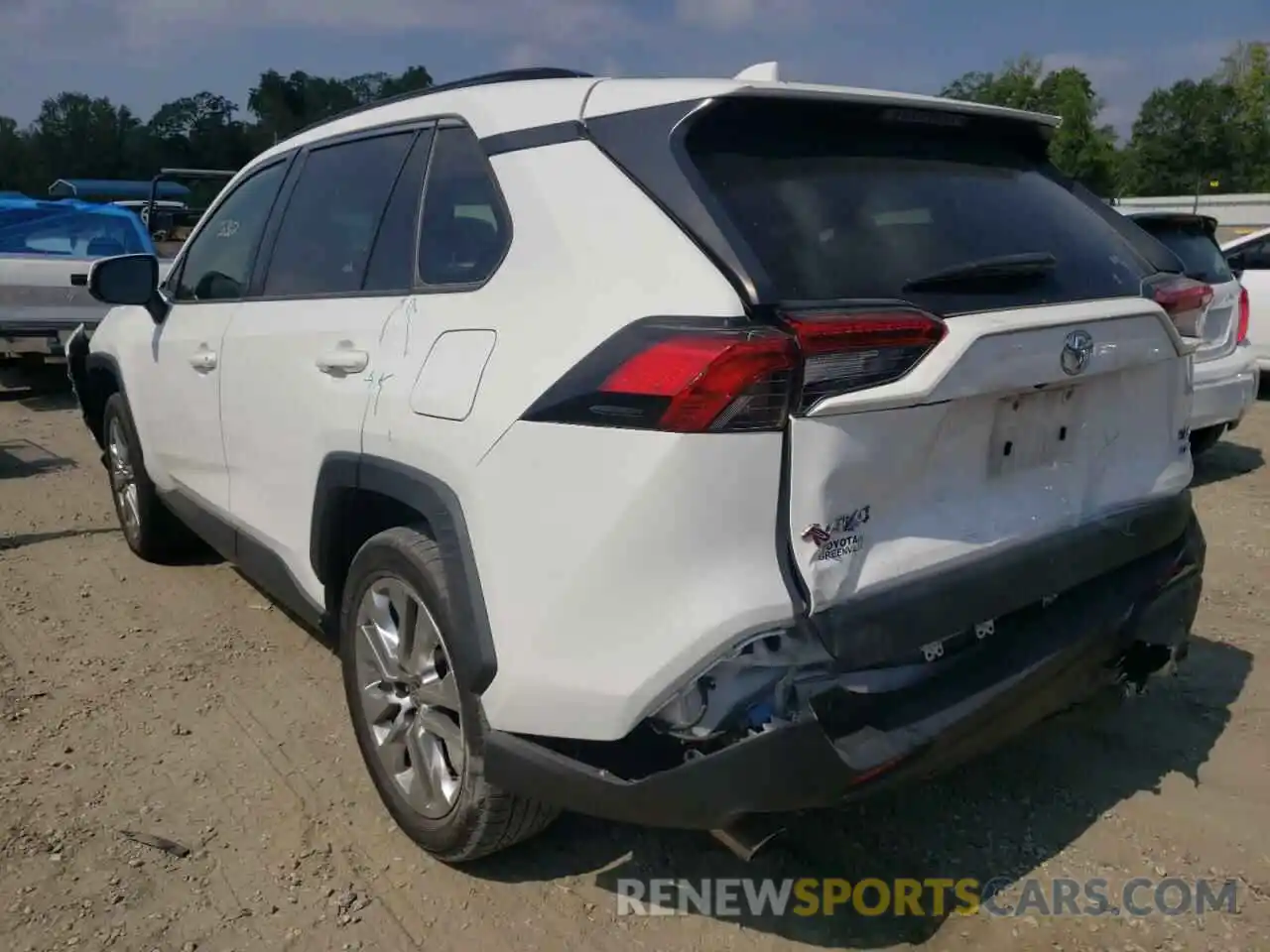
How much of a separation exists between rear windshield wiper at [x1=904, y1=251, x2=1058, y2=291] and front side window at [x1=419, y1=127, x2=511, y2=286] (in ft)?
3.05

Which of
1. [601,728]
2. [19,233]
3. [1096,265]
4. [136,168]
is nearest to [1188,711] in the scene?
[1096,265]

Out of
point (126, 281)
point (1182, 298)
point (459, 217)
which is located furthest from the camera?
point (126, 281)

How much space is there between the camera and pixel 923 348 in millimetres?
2088

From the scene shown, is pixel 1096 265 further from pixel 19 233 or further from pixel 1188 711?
pixel 19 233

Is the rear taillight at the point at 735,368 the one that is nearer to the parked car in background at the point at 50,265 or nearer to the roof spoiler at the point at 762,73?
the roof spoiler at the point at 762,73

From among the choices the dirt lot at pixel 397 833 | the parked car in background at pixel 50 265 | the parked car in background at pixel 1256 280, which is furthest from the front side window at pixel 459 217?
the parked car in background at pixel 1256 280

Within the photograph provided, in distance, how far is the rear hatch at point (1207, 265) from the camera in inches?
243

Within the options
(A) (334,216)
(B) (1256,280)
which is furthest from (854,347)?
(B) (1256,280)

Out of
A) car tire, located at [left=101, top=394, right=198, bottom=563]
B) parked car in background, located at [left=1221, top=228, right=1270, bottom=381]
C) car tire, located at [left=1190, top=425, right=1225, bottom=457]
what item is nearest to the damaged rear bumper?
car tire, located at [left=101, top=394, right=198, bottom=563]

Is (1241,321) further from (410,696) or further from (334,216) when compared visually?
(410,696)

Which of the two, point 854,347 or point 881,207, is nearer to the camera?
point 854,347

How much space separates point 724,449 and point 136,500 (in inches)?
153

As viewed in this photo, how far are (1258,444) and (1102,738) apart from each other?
18.5 feet

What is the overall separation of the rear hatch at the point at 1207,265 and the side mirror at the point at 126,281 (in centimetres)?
521
